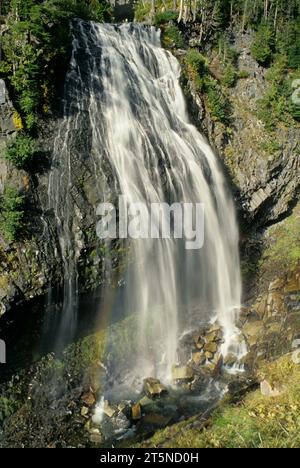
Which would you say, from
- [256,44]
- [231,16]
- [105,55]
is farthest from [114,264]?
[231,16]

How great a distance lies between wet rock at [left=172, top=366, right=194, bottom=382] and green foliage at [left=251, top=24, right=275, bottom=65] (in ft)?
65.0

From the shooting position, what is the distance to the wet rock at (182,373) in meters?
15.5

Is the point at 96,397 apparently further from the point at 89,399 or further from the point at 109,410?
the point at 109,410

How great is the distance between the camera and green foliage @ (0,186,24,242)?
46.8 feet

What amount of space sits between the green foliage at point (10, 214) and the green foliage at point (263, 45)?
19219mm

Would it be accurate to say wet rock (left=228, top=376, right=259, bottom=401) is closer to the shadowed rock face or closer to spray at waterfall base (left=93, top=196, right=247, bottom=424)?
spray at waterfall base (left=93, top=196, right=247, bottom=424)

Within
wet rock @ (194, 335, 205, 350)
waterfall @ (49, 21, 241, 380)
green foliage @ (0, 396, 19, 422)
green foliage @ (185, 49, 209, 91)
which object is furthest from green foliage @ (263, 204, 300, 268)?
green foliage @ (0, 396, 19, 422)

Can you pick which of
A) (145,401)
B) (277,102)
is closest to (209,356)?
(145,401)

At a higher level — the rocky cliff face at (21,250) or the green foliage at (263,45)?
the green foliage at (263,45)

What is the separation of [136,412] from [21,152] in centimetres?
890

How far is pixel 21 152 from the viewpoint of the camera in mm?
14672

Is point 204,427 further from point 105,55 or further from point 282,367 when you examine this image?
point 105,55

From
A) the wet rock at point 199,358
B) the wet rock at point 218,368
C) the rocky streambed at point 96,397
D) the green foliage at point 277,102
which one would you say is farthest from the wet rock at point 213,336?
the green foliage at point 277,102

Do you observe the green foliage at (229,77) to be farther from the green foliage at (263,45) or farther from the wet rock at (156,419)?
the wet rock at (156,419)
